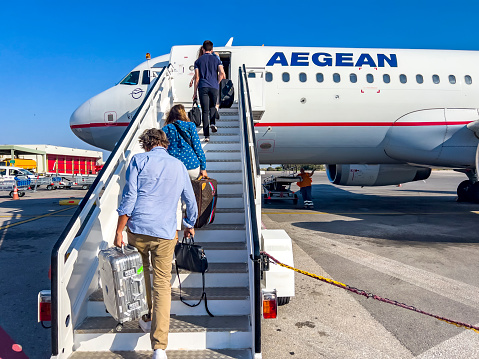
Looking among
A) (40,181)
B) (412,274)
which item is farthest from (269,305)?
(40,181)

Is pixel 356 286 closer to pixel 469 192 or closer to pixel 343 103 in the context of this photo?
pixel 343 103

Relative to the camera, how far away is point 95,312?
3.31 metres

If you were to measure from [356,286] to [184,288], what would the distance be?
2.51 meters

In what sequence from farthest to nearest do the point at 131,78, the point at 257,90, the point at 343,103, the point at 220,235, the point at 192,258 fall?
the point at 131,78, the point at 343,103, the point at 257,90, the point at 220,235, the point at 192,258

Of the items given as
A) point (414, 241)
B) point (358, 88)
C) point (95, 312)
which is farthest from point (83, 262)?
point (358, 88)

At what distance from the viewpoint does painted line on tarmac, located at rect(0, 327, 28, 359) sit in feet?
9.92

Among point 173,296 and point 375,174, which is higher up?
point 375,174

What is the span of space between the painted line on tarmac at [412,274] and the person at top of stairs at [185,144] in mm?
3503

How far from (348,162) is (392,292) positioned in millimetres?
6443

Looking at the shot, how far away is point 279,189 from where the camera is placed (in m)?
14.8

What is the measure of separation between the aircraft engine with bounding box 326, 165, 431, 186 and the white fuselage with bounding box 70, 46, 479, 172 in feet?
5.78

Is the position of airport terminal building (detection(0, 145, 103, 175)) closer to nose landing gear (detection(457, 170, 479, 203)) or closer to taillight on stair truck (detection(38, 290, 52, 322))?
nose landing gear (detection(457, 170, 479, 203))

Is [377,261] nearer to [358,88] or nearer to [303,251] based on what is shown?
[303,251]

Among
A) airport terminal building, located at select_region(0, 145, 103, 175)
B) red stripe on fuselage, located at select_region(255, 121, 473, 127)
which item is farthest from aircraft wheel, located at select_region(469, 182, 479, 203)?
airport terminal building, located at select_region(0, 145, 103, 175)
